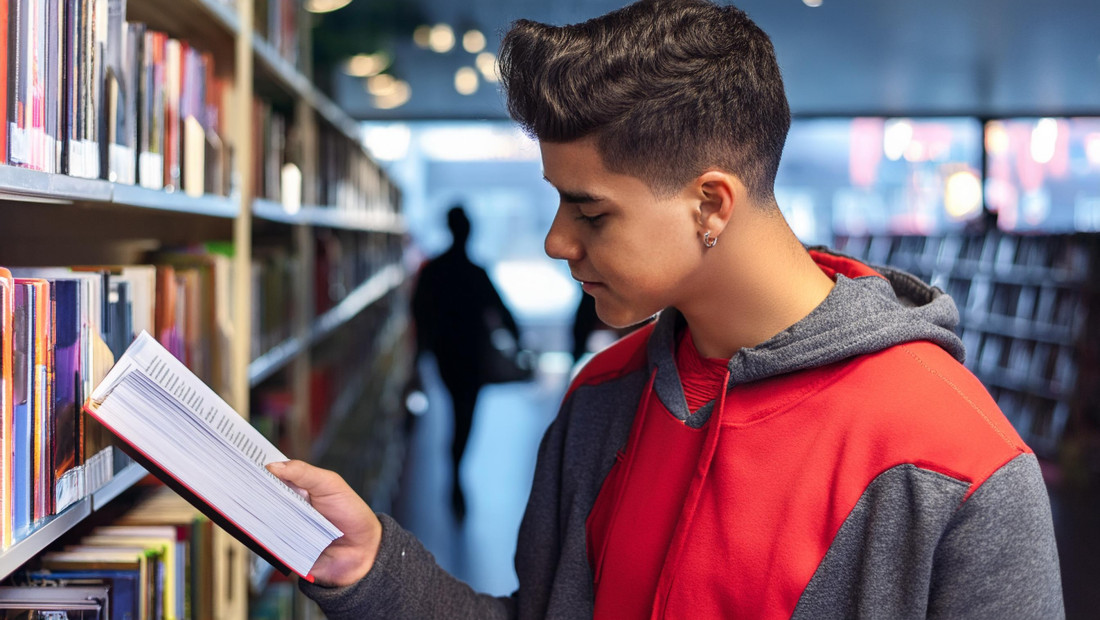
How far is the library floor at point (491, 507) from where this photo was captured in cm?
384

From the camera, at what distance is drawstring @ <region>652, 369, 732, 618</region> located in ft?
3.10

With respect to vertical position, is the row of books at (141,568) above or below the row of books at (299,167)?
below

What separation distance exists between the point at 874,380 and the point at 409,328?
7.13 meters

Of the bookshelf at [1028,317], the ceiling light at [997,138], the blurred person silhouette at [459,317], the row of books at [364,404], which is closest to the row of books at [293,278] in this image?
the row of books at [364,404]

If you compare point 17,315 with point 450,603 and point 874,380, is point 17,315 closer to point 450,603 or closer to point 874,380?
point 450,603

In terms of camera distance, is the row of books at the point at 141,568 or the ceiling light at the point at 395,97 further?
the ceiling light at the point at 395,97

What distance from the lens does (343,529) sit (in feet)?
3.38

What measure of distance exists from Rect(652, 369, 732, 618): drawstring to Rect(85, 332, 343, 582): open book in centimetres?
37

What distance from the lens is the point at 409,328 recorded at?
7848 millimetres

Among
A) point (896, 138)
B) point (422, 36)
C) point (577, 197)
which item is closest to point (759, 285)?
point (577, 197)

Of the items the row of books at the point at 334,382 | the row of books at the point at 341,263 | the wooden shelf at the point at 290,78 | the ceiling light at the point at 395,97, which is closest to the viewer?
the wooden shelf at the point at 290,78

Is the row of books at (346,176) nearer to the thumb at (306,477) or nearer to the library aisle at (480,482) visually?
the library aisle at (480,482)

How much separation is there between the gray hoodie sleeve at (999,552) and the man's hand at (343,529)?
632mm

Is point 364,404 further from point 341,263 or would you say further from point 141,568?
point 141,568
